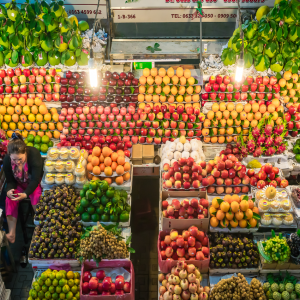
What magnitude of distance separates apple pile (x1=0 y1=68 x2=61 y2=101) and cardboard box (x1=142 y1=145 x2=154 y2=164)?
1.78 meters

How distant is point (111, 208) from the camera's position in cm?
450

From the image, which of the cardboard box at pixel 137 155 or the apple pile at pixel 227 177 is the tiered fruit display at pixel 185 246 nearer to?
the apple pile at pixel 227 177

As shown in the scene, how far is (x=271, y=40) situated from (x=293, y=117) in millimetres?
1441

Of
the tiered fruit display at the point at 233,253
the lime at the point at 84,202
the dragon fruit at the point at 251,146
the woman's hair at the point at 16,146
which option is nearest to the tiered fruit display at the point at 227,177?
the dragon fruit at the point at 251,146

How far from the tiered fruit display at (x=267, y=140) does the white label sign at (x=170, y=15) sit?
6.66 ft

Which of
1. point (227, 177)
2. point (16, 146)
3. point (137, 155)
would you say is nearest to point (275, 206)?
point (227, 177)

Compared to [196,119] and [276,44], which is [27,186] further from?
[276,44]

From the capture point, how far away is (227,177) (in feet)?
16.0

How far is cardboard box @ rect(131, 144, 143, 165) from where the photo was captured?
5.52 m

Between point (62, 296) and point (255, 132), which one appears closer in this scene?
point (62, 296)

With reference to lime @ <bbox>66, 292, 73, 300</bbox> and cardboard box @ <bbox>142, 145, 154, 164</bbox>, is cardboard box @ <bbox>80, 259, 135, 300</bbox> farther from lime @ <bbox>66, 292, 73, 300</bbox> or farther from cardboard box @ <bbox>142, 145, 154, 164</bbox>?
cardboard box @ <bbox>142, 145, 154, 164</bbox>

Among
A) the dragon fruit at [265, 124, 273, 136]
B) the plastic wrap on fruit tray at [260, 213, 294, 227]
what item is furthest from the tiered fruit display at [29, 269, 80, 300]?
the dragon fruit at [265, 124, 273, 136]

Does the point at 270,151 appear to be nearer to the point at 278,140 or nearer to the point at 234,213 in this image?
the point at 278,140

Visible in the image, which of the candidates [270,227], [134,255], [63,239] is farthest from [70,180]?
[270,227]
